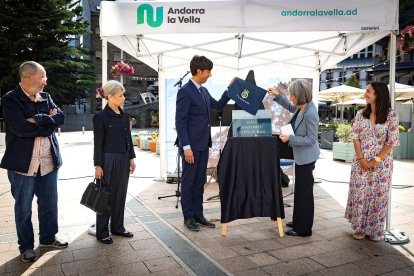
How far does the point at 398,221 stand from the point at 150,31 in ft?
12.8

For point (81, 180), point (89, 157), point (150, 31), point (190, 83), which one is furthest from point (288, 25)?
point (89, 157)

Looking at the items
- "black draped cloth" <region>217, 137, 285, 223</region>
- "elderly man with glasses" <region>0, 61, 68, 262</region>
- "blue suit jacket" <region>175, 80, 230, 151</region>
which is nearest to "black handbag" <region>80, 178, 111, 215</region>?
"elderly man with glasses" <region>0, 61, 68, 262</region>

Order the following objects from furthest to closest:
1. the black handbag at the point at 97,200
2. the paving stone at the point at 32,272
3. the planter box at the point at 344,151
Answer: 1. the planter box at the point at 344,151
2. the black handbag at the point at 97,200
3. the paving stone at the point at 32,272

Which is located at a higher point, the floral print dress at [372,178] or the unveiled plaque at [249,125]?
the unveiled plaque at [249,125]

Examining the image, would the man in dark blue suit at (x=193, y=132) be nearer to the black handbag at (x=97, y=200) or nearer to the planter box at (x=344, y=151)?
the black handbag at (x=97, y=200)

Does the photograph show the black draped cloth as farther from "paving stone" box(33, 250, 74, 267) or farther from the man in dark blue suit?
"paving stone" box(33, 250, 74, 267)

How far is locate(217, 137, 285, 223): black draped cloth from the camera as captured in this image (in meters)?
4.07

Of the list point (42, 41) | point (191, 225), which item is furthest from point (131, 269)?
point (42, 41)

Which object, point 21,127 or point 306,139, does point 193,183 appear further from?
point 21,127

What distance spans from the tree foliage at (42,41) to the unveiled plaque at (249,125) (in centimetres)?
2518

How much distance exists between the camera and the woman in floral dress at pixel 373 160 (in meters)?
3.83

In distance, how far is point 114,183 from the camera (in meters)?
3.93

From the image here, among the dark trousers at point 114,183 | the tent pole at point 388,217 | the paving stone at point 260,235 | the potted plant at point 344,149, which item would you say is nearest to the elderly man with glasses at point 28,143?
the dark trousers at point 114,183

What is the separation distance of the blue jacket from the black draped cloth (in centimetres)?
183
